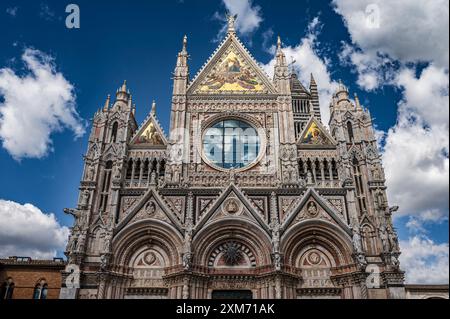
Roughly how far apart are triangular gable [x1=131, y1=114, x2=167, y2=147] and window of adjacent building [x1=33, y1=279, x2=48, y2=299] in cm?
1028

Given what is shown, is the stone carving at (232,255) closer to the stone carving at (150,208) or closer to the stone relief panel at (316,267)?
the stone relief panel at (316,267)

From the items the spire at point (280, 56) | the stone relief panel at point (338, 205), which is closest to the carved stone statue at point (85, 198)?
the stone relief panel at point (338, 205)

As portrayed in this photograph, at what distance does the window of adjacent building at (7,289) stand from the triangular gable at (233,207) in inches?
480

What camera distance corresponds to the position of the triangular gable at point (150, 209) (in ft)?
70.3

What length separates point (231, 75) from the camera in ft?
92.8

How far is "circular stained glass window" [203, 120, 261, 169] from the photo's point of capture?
2498cm

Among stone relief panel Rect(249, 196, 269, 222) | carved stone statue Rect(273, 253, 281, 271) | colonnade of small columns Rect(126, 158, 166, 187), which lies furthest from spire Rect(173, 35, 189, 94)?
carved stone statue Rect(273, 253, 281, 271)

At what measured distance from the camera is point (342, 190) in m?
22.8

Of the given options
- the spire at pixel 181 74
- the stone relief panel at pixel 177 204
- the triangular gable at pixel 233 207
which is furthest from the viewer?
the spire at pixel 181 74

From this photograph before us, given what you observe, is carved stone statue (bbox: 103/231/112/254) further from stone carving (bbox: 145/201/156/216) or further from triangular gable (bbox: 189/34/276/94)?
triangular gable (bbox: 189/34/276/94)

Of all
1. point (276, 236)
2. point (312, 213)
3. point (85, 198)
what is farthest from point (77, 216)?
point (312, 213)
